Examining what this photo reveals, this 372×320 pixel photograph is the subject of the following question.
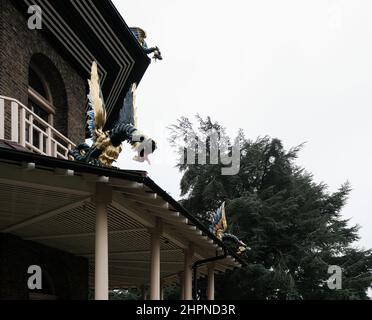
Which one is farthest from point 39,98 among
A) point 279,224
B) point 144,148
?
point 279,224

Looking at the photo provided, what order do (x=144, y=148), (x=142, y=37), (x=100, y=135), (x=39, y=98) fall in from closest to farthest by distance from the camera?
1. (x=144, y=148)
2. (x=100, y=135)
3. (x=39, y=98)
4. (x=142, y=37)

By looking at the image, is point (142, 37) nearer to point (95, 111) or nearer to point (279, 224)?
point (95, 111)

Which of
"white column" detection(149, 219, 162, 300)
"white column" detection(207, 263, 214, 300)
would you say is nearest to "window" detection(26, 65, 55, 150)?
"white column" detection(149, 219, 162, 300)

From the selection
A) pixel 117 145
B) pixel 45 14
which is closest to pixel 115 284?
pixel 45 14

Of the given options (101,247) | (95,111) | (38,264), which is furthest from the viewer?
(38,264)

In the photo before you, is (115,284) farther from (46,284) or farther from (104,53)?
(104,53)

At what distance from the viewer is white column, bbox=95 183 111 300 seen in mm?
9484

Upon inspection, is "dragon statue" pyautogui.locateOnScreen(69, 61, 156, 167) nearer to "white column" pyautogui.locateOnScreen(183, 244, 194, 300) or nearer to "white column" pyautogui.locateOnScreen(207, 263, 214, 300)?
"white column" pyautogui.locateOnScreen(183, 244, 194, 300)

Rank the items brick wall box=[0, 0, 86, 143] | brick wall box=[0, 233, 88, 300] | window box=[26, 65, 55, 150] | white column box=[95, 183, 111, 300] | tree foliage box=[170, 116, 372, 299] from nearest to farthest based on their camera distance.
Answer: white column box=[95, 183, 111, 300] < brick wall box=[0, 233, 88, 300] < brick wall box=[0, 0, 86, 143] < window box=[26, 65, 55, 150] < tree foliage box=[170, 116, 372, 299]

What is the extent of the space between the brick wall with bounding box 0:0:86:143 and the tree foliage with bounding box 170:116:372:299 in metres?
14.6

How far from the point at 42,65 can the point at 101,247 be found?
24.2 ft

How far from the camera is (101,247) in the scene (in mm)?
9555

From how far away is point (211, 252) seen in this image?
1555 cm
